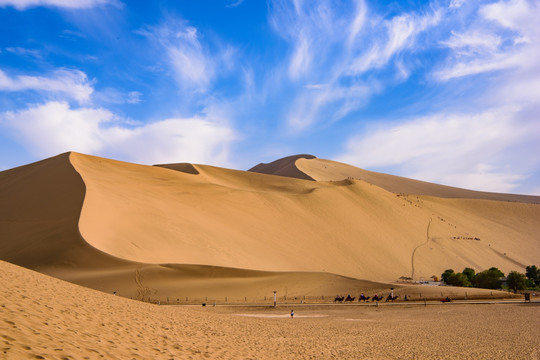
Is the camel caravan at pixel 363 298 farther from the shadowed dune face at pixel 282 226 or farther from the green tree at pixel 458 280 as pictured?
the green tree at pixel 458 280

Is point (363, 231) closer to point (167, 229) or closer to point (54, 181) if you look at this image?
point (167, 229)

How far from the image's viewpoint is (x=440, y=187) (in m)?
109

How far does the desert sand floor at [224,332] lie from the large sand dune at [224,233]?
1057cm

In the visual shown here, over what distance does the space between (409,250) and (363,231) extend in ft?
18.4

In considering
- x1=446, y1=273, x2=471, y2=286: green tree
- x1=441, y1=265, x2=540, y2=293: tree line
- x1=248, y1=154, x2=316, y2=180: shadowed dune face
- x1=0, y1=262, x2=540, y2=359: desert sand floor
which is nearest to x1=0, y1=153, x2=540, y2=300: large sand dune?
x1=441, y1=265, x2=540, y2=293: tree line

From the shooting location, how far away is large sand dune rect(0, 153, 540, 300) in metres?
32.9

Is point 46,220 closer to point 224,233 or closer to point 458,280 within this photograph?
point 224,233

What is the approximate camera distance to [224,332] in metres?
15.0

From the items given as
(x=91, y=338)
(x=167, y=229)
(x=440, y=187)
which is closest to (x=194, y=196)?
(x=167, y=229)

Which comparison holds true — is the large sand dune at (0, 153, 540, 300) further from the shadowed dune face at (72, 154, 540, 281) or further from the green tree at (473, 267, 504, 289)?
the green tree at (473, 267, 504, 289)

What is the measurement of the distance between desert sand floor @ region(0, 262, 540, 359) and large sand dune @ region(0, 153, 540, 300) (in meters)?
10.6

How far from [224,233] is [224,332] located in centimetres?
2880

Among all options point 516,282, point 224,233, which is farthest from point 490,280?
point 224,233

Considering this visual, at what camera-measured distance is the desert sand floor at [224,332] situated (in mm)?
8242
